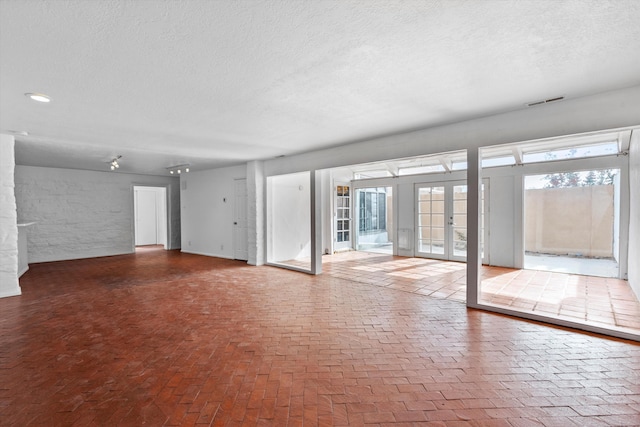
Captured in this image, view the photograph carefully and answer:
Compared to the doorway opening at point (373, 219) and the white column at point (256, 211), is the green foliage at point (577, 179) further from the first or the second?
the white column at point (256, 211)

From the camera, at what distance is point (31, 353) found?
8.79 feet

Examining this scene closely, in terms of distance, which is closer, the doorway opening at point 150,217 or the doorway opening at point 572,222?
the doorway opening at point 572,222

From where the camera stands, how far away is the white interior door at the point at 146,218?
37.0 feet

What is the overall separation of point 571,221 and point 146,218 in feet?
43.6

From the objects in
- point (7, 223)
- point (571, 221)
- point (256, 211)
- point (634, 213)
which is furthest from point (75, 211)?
point (571, 221)

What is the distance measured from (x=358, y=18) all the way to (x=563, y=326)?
375cm

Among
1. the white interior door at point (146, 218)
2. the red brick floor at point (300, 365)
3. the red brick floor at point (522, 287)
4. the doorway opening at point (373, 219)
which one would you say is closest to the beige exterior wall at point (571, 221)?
the red brick floor at point (522, 287)

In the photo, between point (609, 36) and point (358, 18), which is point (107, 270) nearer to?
point (358, 18)

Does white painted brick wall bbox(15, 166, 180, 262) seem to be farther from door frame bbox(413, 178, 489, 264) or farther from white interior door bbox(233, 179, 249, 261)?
door frame bbox(413, 178, 489, 264)

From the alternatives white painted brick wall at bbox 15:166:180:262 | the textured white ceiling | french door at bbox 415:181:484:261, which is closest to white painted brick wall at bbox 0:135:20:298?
the textured white ceiling

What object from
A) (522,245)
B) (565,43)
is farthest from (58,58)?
(522,245)

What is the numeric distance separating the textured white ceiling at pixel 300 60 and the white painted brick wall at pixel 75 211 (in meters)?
4.48

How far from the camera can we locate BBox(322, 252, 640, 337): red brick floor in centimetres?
349

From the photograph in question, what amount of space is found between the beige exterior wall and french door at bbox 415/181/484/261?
46.0 inches
